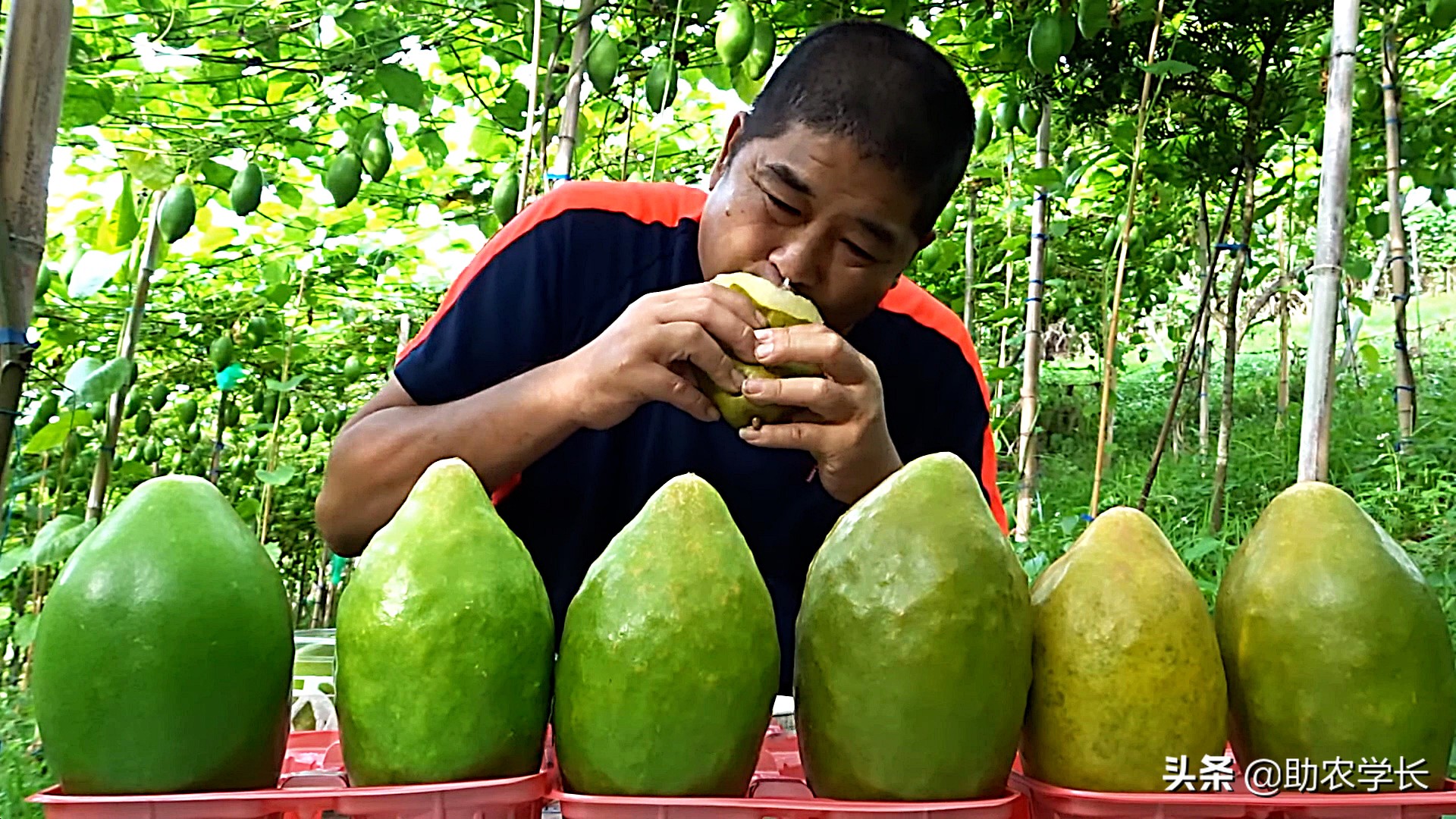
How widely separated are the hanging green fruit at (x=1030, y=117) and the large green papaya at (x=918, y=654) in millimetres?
2753

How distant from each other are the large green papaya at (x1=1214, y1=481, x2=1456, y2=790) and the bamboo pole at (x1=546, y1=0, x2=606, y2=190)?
1469 mm

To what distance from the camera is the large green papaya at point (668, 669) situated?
706 millimetres

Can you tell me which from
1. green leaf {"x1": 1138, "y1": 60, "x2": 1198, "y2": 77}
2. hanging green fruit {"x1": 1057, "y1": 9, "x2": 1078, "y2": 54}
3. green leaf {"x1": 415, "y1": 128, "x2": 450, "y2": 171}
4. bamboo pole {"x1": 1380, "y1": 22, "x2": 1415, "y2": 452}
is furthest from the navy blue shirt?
bamboo pole {"x1": 1380, "y1": 22, "x2": 1415, "y2": 452}

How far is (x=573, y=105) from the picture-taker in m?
2.38

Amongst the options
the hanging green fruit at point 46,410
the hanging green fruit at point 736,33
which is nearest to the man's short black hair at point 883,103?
the hanging green fruit at point 736,33

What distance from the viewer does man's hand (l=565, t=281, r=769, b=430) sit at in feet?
3.65

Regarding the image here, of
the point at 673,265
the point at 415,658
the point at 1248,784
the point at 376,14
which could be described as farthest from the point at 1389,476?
the point at 415,658

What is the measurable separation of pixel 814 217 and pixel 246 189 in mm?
2400

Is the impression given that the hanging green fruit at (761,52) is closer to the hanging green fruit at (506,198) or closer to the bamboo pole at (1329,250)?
the hanging green fruit at (506,198)

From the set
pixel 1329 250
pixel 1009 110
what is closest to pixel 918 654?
pixel 1329 250

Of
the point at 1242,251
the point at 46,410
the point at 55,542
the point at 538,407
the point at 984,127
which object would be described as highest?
the point at 984,127

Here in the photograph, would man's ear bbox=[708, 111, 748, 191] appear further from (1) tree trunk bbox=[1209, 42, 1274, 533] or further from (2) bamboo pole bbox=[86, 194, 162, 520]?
(1) tree trunk bbox=[1209, 42, 1274, 533]

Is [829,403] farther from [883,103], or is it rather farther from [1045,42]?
[1045,42]

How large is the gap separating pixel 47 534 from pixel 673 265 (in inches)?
61.8
